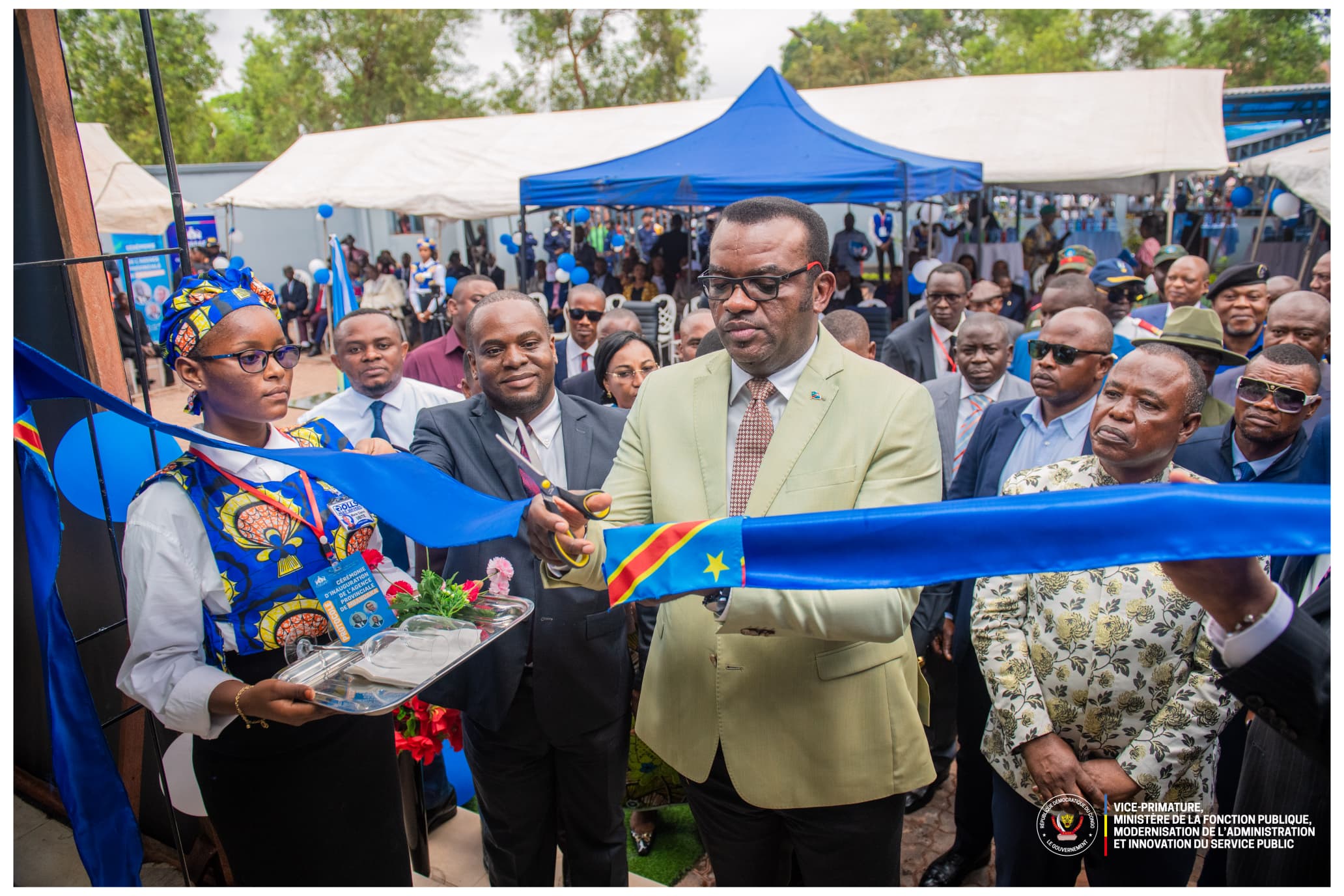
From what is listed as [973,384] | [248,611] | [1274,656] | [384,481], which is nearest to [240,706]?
[248,611]

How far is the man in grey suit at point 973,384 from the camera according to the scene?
4176 mm

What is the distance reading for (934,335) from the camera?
19.7ft

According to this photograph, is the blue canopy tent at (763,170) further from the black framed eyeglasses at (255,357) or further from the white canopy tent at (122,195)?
the black framed eyeglasses at (255,357)

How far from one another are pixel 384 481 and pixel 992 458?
231 cm

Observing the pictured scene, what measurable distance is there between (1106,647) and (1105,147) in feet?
42.0

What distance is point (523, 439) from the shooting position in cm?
278

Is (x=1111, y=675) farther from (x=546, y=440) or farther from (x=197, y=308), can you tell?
(x=197, y=308)

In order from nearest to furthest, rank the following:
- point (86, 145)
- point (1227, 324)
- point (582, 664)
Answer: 1. point (582, 664)
2. point (1227, 324)
3. point (86, 145)

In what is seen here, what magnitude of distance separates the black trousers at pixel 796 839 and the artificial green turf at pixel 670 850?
1145mm

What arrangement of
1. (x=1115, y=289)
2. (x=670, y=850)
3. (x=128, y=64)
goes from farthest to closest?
(x=128, y=64), (x=1115, y=289), (x=670, y=850)

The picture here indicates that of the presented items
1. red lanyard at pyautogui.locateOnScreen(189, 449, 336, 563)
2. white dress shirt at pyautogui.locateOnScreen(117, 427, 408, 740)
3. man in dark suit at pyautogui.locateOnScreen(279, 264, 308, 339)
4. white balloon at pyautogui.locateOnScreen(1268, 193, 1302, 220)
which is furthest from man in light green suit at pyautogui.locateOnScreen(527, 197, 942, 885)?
man in dark suit at pyautogui.locateOnScreen(279, 264, 308, 339)

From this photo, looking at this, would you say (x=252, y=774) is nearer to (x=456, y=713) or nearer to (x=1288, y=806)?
(x=456, y=713)

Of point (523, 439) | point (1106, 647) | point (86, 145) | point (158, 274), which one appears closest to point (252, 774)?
point (523, 439)

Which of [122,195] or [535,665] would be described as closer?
[535,665]
